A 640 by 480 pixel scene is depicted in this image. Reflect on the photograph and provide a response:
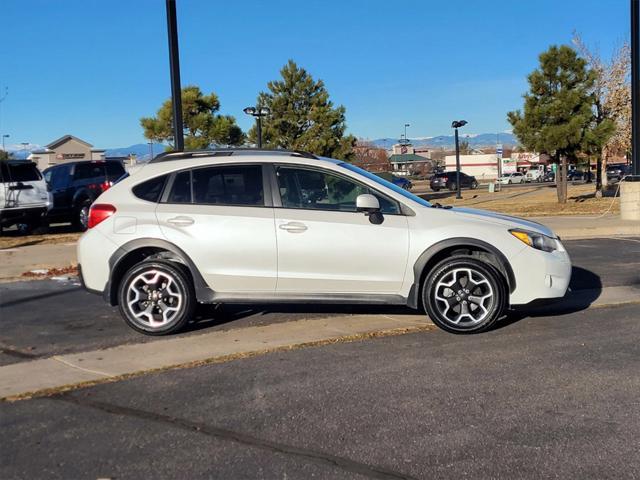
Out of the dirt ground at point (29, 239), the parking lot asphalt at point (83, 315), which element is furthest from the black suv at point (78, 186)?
the parking lot asphalt at point (83, 315)

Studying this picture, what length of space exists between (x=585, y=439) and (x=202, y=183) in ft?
13.2

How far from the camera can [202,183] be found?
6.16 m

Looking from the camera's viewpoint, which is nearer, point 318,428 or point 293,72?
point 318,428

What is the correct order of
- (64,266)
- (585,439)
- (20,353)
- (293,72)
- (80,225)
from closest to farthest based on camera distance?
(585,439) < (20,353) < (64,266) < (80,225) < (293,72)

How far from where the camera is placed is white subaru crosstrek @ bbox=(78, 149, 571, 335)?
5797 mm

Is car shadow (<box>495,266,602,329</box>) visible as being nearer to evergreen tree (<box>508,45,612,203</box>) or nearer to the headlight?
the headlight

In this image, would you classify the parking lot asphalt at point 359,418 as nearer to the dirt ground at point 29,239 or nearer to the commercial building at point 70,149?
the dirt ground at point 29,239

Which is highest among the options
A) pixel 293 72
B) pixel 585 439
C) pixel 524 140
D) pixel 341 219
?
pixel 293 72

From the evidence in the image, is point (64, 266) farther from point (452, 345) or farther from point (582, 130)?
point (582, 130)

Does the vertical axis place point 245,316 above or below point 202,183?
below

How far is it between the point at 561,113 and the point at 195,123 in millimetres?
15433

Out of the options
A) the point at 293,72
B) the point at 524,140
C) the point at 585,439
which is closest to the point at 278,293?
the point at 585,439

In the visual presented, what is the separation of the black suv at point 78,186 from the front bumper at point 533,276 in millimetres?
13067

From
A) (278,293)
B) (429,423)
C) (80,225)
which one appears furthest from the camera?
(80,225)
